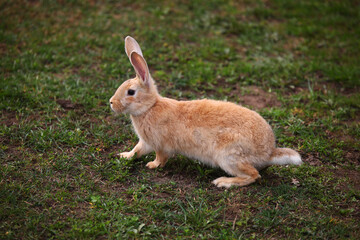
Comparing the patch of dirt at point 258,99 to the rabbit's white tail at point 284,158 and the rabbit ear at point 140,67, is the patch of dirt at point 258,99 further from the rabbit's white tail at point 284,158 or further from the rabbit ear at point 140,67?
the rabbit ear at point 140,67

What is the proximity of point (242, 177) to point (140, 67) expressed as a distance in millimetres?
1836

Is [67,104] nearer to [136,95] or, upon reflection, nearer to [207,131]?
[136,95]

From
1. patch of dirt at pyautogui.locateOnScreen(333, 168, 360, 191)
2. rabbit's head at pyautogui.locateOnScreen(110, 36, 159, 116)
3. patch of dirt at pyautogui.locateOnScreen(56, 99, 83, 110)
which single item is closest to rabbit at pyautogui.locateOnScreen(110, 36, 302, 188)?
rabbit's head at pyautogui.locateOnScreen(110, 36, 159, 116)

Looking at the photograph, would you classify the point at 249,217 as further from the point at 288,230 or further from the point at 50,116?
the point at 50,116

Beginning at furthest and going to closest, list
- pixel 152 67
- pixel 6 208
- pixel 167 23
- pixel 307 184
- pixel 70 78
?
pixel 167 23, pixel 152 67, pixel 70 78, pixel 307 184, pixel 6 208

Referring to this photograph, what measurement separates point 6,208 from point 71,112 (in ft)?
6.68

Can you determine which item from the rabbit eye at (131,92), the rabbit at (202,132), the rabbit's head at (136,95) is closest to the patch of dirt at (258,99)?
the rabbit at (202,132)

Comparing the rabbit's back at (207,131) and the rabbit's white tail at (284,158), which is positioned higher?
the rabbit's back at (207,131)

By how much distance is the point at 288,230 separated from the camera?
12.5 ft

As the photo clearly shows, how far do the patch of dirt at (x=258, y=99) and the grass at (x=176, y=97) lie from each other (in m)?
0.03

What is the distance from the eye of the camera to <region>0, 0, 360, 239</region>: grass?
3.88m

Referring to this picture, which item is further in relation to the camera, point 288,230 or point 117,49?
point 117,49

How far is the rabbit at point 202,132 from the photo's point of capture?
427cm

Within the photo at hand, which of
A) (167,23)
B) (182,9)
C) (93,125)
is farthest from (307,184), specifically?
(182,9)
